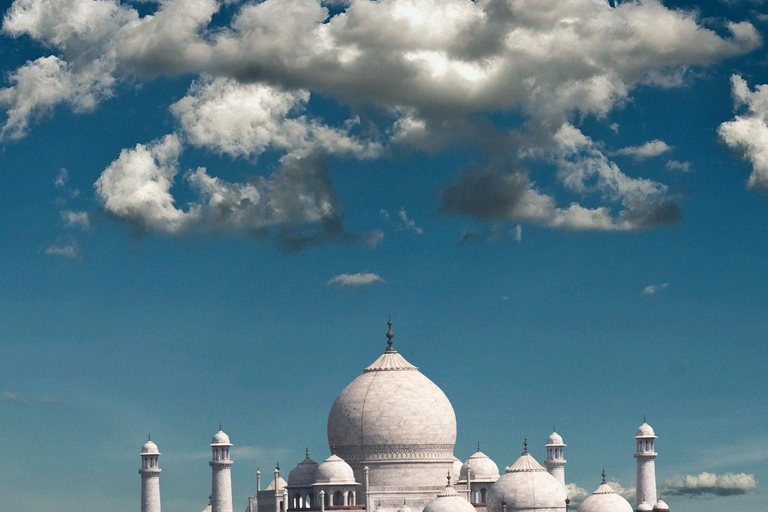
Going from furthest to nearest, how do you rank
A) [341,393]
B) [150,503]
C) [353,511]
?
1. [150,503]
2. [341,393]
3. [353,511]

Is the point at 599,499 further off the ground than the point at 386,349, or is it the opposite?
the point at 386,349

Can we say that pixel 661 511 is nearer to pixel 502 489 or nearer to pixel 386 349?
pixel 502 489

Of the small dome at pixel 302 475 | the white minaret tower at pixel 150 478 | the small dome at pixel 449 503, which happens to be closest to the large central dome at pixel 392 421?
the small dome at pixel 302 475

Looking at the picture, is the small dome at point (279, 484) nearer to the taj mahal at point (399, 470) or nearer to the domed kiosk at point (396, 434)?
the taj mahal at point (399, 470)

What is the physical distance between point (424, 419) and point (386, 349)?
18.6 feet

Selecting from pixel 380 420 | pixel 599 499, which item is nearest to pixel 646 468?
pixel 599 499

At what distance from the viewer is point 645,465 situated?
3858 inches

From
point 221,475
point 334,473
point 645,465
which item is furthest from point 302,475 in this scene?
point 645,465

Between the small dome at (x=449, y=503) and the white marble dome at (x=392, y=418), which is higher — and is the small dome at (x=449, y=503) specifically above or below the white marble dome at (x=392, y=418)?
below

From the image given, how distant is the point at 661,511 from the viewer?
301 ft

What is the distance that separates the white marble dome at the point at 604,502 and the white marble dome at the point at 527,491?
1616 mm

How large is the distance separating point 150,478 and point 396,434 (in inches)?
712

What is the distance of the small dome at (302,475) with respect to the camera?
87000 mm

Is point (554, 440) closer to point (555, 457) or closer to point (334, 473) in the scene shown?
point (555, 457)
